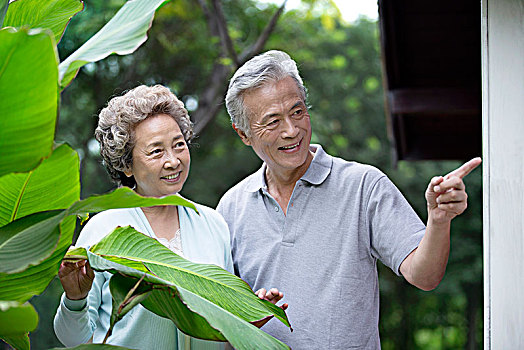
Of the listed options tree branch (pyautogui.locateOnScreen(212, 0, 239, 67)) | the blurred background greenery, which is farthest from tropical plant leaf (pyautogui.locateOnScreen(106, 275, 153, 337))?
the blurred background greenery

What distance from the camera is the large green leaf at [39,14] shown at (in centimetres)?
130

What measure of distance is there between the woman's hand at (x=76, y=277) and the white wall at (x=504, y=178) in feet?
2.96

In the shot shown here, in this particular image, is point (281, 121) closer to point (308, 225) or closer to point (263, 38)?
point (308, 225)

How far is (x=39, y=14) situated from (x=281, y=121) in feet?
2.53

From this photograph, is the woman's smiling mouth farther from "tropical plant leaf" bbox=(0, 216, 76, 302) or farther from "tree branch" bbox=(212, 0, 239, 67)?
"tree branch" bbox=(212, 0, 239, 67)

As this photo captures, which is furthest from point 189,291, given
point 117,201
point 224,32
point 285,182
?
point 224,32

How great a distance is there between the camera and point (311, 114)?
8430 mm

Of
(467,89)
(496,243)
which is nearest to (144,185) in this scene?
(496,243)

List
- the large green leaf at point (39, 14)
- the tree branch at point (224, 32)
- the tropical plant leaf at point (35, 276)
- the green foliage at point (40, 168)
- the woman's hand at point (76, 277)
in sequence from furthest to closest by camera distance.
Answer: the tree branch at point (224, 32)
the woman's hand at point (76, 277)
the large green leaf at point (39, 14)
the tropical plant leaf at point (35, 276)
the green foliage at point (40, 168)

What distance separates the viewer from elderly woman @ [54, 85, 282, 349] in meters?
1.71

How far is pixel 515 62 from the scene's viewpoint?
140cm

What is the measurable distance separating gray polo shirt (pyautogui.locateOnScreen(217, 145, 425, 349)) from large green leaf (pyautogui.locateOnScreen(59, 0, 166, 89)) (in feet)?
2.95

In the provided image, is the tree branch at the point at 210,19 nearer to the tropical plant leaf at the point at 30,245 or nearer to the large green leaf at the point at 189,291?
the large green leaf at the point at 189,291

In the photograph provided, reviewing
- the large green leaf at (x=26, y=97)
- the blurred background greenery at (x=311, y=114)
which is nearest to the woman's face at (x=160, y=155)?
the large green leaf at (x=26, y=97)
